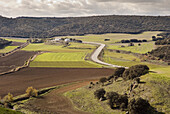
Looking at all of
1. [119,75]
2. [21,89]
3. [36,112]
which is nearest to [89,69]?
[119,75]

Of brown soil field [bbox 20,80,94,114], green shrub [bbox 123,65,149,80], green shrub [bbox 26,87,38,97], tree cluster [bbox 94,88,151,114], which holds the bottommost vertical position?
brown soil field [bbox 20,80,94,114]

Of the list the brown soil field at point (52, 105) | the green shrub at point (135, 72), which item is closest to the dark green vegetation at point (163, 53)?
the green shrub at point (135, 72)

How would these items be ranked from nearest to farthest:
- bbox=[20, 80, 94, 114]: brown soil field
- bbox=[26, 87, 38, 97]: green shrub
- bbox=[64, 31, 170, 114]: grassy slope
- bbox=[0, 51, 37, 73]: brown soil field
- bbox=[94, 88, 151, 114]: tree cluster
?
bbox=[94, 88, 151, 114]: tree cluster, bbox=[64, 31, 170, 114]: grassy slope, bbox=[20, 80, 94, 114]: brown soil field, bbox=[26, 87, 38, 97]: green shrub, bbox=[0, 51, 37, 73]: brown soil field

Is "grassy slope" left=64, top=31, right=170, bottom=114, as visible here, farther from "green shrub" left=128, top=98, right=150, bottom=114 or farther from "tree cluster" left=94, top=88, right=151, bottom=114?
"green shrub" left=128, top=98, right=150, bottom=114

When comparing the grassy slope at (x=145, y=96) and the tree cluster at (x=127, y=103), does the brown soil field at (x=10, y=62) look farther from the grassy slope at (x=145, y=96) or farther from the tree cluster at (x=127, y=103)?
the tree cluster at (x=127, y=103)

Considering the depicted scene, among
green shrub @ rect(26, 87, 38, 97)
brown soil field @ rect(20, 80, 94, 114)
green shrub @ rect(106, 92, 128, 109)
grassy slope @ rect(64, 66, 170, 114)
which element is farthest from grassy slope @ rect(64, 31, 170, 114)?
green shrub @ rect(26, 87, 38, 97)

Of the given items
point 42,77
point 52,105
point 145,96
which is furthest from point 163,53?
point 52,105

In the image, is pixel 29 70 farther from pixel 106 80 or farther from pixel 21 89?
pixel 106 80

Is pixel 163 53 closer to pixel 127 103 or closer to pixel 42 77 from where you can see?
pixel 42 77
